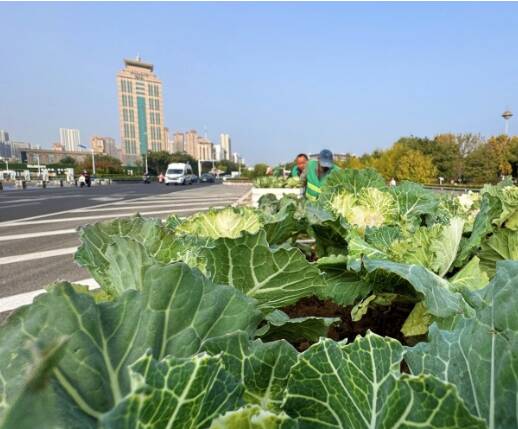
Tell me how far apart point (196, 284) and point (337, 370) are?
24 cm

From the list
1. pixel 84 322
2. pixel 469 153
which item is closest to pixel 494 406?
pixel 84 322

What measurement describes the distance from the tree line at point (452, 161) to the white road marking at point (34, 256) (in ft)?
78.6

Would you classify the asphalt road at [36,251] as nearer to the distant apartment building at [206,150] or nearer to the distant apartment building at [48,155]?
the distant apartment building at [48,155]

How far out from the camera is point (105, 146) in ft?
300

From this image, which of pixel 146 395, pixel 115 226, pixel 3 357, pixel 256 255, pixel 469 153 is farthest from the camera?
pixel 469 153

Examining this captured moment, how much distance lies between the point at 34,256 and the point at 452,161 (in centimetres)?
3448

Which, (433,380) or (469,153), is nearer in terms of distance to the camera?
(433,380)

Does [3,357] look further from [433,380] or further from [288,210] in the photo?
[288,210]

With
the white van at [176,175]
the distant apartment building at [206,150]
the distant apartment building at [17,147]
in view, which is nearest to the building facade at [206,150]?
the distant apartment building at [206,150]

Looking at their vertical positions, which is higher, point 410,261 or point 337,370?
point 337,370

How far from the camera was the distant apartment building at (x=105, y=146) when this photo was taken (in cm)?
8275

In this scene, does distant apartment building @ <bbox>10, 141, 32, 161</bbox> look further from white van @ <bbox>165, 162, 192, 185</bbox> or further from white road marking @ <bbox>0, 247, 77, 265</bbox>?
white road marking @ <bbox>0, 247, 77, 265</bbox>

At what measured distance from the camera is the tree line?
26.9m

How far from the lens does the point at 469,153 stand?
34906 millimetres
